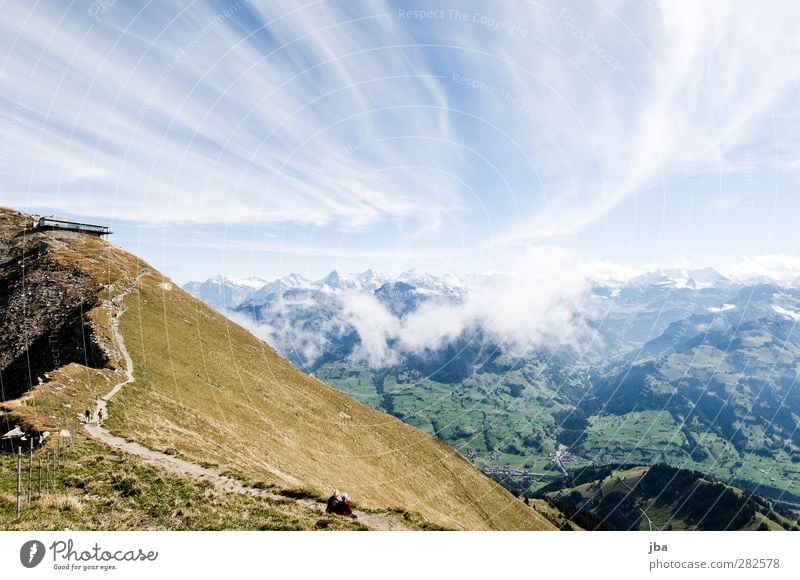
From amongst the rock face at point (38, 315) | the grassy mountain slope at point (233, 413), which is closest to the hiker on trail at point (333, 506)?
the grassy mountain slope at point (233, 413)

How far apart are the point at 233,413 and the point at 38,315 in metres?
40.7

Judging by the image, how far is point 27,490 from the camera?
70.3ft

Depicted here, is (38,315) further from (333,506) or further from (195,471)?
(333,506)

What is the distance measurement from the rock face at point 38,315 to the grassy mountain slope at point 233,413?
1.72 m

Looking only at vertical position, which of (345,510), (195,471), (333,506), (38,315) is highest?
(38,315)

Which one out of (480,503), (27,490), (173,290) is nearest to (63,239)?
(173,290)

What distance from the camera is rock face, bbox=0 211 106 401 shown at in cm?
5512

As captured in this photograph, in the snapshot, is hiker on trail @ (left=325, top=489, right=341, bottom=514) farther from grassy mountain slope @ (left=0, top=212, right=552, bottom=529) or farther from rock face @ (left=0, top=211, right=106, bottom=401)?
rock face @ (left=0, top=211, right=106, bottom=401)

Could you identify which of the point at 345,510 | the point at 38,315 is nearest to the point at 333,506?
the point at 345,510

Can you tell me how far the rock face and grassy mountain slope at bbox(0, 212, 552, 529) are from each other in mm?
1724

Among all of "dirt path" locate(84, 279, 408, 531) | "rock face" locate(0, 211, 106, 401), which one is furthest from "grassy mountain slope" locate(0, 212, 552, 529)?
"rock face" locate(0, 211, 106, 401)

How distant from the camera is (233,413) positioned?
185 ft
